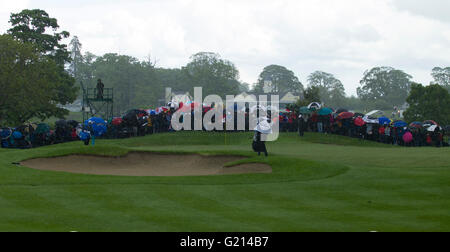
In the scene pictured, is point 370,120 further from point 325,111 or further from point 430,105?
point 430,105

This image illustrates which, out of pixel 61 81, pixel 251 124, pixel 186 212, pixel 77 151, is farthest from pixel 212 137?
pixel 186 212

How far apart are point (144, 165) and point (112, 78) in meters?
98.7

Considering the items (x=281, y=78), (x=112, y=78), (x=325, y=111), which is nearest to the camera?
(x=325, y=111)

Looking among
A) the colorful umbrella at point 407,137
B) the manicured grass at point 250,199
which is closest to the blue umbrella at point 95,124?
the manicured grass at point 250,199

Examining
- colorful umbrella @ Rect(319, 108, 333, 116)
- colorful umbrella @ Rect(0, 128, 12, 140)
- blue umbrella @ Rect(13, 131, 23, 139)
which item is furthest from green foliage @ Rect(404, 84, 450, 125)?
colorful umbrella @ Rect(0, 128, 12, 140)

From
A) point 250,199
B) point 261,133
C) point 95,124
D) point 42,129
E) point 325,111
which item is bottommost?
point 250,199

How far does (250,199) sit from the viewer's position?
51.8 feet

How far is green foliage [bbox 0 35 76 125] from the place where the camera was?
4897 centimetres

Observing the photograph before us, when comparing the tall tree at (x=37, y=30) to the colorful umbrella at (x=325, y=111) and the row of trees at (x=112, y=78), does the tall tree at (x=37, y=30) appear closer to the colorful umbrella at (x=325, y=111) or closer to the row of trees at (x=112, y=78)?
the row of trees at (x=112, y=78)

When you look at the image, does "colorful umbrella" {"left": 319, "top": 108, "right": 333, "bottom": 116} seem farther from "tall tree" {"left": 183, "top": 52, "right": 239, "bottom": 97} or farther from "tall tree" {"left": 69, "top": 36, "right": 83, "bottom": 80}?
"tall tree" {"left": 69, "top": 36, "right": 83, "bottom": 80}

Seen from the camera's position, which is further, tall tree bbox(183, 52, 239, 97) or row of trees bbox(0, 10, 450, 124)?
tall tree bbox(183, 52, 239, 97)

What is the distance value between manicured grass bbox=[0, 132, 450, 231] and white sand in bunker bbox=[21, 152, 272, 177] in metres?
1.31

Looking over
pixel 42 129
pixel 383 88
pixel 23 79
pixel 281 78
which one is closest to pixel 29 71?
pixel 23 79

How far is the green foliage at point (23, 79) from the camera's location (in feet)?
161
